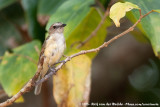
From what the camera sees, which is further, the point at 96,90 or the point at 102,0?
the point at 96,90

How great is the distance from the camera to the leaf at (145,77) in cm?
352

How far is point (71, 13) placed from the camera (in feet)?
6.84

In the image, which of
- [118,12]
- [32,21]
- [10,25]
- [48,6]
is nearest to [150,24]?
[118,12]

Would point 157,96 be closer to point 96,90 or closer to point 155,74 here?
point 155,74

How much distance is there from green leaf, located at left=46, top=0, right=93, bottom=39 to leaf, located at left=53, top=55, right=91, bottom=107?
25 cm

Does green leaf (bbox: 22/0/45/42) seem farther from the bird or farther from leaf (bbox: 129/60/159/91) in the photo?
leaf (bbox: 129/60/159/91)

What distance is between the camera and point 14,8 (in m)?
3.02

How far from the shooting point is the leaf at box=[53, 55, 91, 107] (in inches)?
77.4

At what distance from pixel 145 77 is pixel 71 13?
6.32 ft

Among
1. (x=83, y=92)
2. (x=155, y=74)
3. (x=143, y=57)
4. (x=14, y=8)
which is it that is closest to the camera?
(x=83, y=92)

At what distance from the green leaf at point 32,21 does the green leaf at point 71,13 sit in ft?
1.76

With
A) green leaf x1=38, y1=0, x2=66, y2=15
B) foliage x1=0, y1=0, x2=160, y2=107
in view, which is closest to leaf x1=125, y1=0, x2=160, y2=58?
foliage x1=0, y1=0, x2=160, y2=107

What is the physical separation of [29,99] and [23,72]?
4.89 ft

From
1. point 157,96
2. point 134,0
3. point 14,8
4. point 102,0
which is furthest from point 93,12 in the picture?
point 157,96
